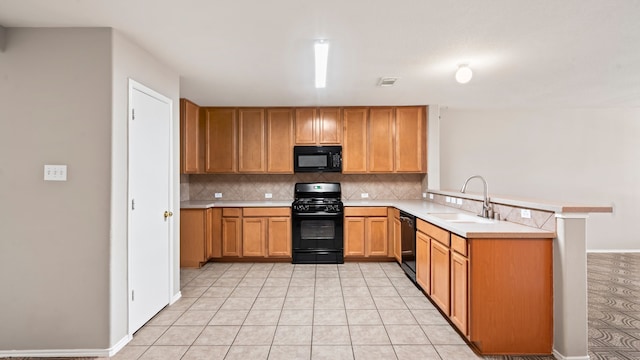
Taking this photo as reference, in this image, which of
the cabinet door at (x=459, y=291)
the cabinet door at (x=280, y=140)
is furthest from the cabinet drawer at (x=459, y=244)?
the cabinet door at (x=280, y=140)

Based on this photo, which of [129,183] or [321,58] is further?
[321,58]

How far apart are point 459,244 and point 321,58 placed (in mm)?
2010

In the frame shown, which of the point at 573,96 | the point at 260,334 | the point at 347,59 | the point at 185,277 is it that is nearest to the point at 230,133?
the point at 185,277

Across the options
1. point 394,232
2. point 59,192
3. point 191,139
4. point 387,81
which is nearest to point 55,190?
point 59,192

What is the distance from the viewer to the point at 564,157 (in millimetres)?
5555

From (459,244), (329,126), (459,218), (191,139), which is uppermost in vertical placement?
(329,126)

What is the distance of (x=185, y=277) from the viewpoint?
13.7 ft

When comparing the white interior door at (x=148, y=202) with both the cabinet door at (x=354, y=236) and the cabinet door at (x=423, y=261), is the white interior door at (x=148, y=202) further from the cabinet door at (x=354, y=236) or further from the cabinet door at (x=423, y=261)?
the cabinet door at (x=423, y=261)

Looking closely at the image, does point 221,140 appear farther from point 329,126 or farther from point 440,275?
point 440,275

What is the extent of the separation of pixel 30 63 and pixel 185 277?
2.83 metres

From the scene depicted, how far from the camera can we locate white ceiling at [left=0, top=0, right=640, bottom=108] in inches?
85.3

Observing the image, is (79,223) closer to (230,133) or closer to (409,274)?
(230,133)

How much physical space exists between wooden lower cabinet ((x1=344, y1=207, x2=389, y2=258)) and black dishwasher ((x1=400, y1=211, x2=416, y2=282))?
53 cm

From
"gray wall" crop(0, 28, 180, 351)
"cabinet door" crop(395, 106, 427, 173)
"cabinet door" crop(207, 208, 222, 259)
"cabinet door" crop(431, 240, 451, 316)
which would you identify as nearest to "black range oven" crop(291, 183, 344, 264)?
"cabinet door" crop(207, 208, 222, 259)
